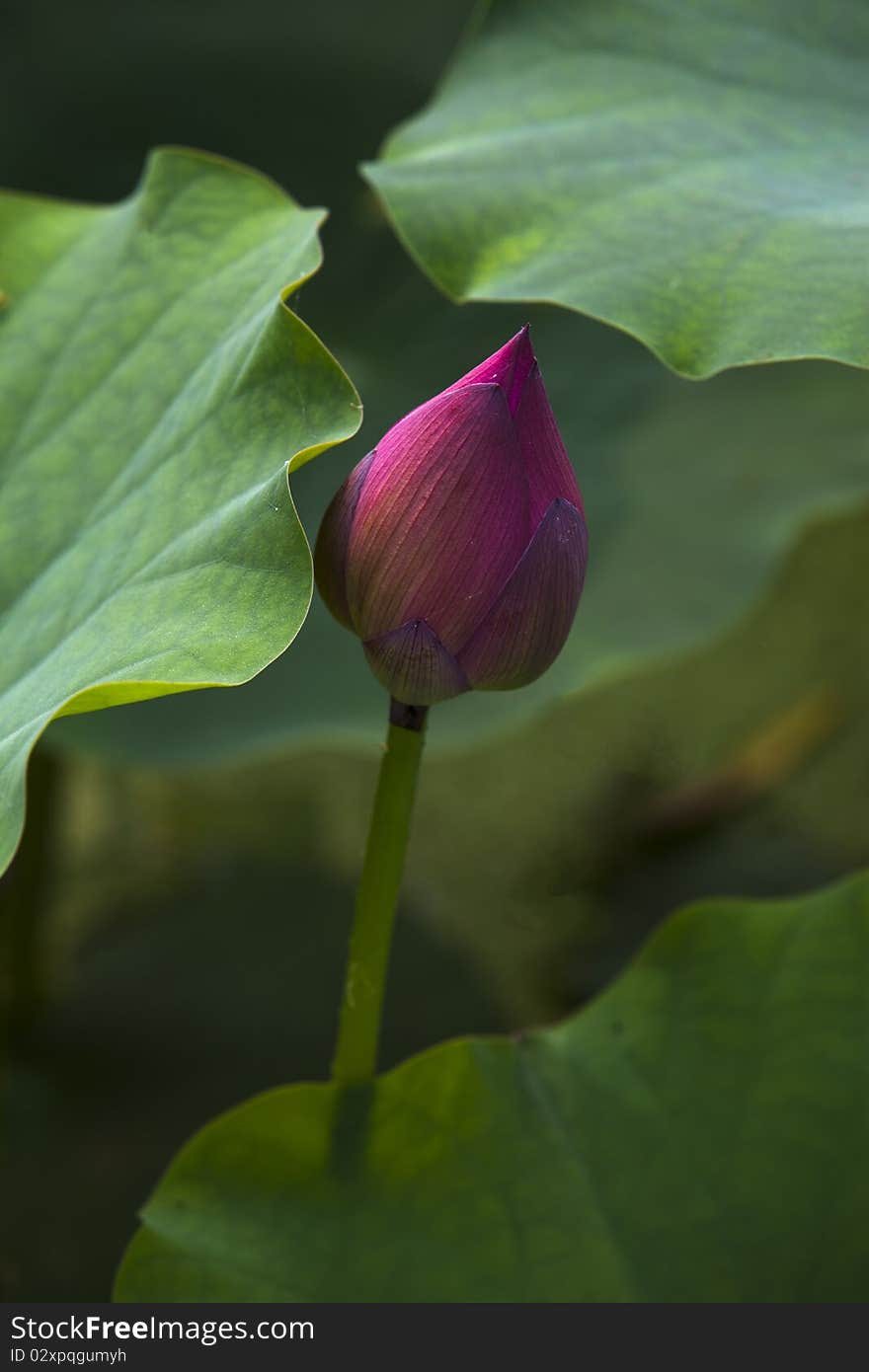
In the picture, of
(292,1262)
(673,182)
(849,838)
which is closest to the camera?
(292,1262)

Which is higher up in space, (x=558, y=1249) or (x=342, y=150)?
(x=342, y=150)

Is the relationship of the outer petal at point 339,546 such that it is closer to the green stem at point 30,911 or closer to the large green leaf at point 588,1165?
the large green leaf at point 588,1165

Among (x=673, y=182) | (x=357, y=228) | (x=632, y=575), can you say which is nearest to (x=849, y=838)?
(x=632, y=575)

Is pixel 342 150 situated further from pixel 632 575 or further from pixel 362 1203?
pixel 362 1203

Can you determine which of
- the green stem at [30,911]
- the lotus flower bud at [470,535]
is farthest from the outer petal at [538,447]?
the green stem at [30,911]

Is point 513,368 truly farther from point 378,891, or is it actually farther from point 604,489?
point 604,489
